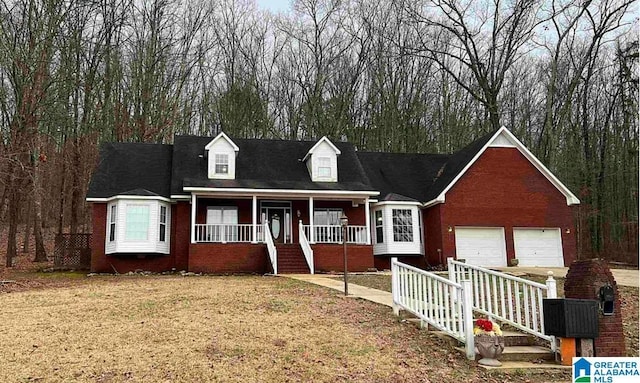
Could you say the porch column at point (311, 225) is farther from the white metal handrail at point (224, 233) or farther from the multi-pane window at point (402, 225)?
the multi-pane window at point (402, 225)

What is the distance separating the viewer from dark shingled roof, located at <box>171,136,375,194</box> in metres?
22.9

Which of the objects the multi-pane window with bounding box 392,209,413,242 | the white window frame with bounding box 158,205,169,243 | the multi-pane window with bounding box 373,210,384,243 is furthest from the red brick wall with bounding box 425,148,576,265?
the white window frame with bounding box 158,205,169,243

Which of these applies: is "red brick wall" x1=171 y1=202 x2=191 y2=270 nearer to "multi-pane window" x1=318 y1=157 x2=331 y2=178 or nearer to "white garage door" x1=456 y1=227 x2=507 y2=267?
"multi-pane window" x1=318 y1=157 x2=331 y2=178

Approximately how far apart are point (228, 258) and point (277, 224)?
3355 mm

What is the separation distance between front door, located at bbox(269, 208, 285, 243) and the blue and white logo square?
17932 mm

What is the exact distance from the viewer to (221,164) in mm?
23703

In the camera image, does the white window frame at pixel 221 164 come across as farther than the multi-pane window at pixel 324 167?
No

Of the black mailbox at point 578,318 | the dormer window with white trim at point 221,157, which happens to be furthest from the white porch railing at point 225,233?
the black mailbox at point 578,318

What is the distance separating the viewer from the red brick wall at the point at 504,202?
2411 cm

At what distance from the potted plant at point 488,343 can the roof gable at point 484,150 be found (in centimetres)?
1653

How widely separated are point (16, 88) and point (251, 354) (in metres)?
20.9

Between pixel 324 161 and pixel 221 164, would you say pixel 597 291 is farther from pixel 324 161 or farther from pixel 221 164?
pixel 221 164

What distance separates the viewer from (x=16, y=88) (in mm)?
23172

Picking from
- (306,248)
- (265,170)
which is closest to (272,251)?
(306,248)
